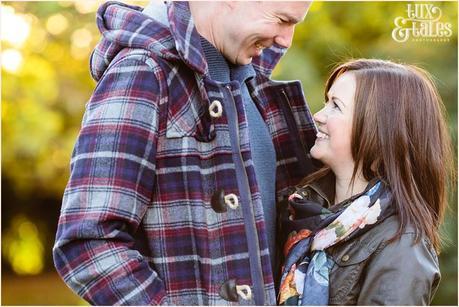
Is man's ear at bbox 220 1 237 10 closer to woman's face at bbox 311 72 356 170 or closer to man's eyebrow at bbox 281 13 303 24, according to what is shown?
man's eyebrow at bbox 281 13 303 24

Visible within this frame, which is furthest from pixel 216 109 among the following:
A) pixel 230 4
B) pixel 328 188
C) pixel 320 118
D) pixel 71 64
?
pixel 71 64

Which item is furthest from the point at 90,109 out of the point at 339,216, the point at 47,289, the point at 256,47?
the point at 47,289

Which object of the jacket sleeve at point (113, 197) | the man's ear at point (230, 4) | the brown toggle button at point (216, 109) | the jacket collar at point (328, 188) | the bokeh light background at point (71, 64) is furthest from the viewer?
the bokeh light background at point (71, 64)

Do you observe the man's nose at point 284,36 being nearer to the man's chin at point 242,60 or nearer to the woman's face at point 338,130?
the man's chin at point 242,60

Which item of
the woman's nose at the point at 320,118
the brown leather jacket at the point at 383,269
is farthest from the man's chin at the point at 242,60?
the brown leather jacket at the point at 383,269

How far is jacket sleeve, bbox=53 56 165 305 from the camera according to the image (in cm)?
189

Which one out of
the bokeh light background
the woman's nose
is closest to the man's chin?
the woman's nose

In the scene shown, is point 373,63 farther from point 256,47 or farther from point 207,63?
point 207,63

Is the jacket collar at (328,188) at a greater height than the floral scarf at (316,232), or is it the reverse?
the jacket collar at (328,188)

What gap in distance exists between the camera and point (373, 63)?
8.04 feet

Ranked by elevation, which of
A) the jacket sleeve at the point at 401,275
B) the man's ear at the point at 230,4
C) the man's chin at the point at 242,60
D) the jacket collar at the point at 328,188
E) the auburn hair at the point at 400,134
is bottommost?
the jacket sleeve at the point at 401,275

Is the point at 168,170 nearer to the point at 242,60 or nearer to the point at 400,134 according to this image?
the point at 242,60

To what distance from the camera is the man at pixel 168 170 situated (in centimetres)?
190

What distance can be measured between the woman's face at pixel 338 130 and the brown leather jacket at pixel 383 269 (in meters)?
0.26
